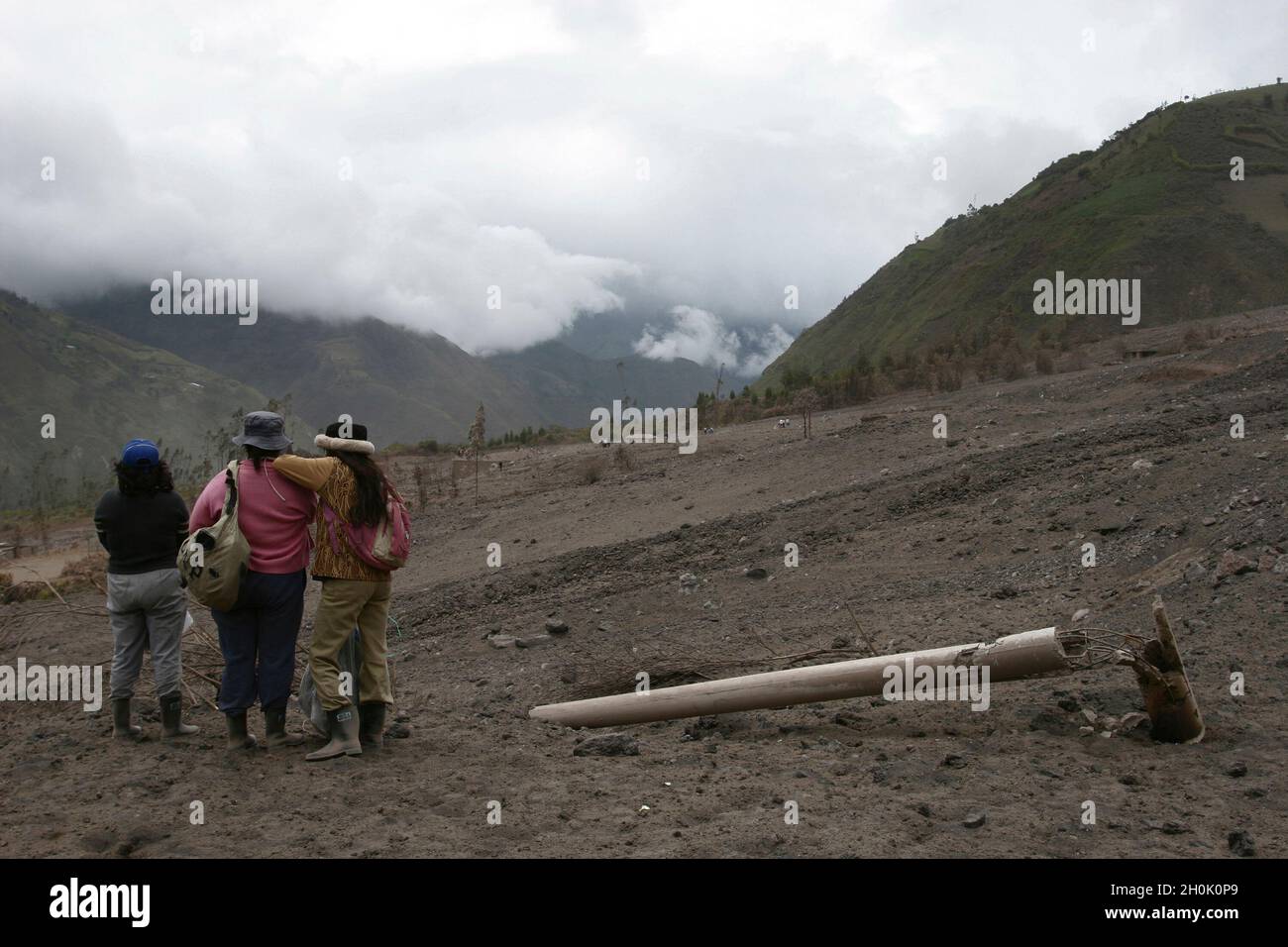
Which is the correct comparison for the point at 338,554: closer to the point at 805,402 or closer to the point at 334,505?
the point at 334,505

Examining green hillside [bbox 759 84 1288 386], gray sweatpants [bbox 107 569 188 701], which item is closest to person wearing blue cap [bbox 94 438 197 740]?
gray sweatpants [bbox 107 569 188 701]

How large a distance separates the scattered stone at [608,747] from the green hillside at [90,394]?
86.2 m

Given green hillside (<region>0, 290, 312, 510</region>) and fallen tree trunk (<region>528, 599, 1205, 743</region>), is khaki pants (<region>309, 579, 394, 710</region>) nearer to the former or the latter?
fallen tree trunk (<region>528, 599, 1205, 743</region>)

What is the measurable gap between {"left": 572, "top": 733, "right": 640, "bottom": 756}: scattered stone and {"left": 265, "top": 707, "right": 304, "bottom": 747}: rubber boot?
1.37 meters

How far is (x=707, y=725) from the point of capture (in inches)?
212

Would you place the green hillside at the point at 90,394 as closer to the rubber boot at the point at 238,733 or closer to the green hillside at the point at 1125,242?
the green hillside at the point at 1125,242

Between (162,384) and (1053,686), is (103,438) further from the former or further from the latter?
(1053,686)

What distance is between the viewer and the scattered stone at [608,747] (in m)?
4.84

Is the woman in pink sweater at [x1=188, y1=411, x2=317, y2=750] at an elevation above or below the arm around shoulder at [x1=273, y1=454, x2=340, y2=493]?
below

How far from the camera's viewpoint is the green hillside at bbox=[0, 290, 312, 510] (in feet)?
296

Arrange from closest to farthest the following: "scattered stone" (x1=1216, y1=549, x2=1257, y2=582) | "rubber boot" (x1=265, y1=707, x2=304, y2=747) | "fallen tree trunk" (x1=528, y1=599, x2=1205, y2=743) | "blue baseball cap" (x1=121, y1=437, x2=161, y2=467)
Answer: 1. "fallen tree trunk" (x1=528, y1=599, x2=1205, y2=743)
2. "rubber boot" (x1=265, y1=707, x2=304, y2=747)
3. "blue baseball cap" (x1=121, y1=437, x2=161, y2=467)
4. "scattered stone" (x1=1216, y1=549, x2=1257, y2=582)

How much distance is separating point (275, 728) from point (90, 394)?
11549 cm

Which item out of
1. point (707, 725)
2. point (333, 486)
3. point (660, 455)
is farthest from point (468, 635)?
point (660, 455)

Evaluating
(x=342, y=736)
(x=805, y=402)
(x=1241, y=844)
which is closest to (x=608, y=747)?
(x=342, y=736)
